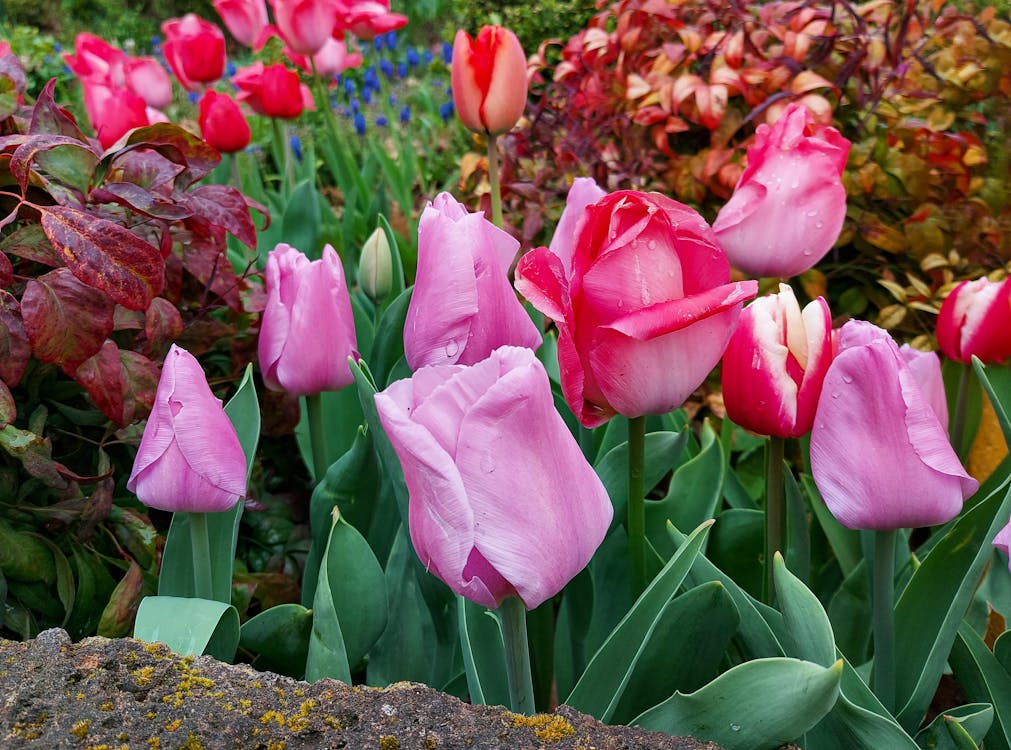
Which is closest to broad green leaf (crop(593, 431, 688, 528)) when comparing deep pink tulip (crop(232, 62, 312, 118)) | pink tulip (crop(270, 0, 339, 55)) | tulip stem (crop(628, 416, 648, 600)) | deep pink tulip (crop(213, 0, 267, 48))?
tulip stem (crop(628, 416, 648, 600))

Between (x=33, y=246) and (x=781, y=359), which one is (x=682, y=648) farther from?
(x=33, y=246)

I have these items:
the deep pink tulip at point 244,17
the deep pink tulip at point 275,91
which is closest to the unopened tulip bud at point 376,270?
the deep pink tulip at point 275,91

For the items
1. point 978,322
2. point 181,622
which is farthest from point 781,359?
point 181,622

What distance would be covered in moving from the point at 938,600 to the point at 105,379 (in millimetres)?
897

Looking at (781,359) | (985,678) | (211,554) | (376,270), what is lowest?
(985,678)

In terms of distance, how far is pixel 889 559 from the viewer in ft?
3.01

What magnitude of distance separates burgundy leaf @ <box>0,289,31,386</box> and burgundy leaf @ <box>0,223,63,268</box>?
0.11 metres

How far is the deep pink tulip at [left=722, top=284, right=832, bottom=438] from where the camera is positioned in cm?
87

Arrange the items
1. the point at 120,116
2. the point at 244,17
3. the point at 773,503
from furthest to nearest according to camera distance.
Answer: the point at 244,17, the point at 120,116, the point at 773,503

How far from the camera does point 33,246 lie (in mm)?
1164

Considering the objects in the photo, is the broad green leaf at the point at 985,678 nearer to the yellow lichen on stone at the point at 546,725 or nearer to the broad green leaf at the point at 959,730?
the broad green leaf at the point at 959,730

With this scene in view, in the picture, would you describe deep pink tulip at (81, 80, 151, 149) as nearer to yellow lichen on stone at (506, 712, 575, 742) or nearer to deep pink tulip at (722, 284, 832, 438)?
deep pink tulip at (722, 284, 832, 438)

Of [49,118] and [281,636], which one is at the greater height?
[49,118]

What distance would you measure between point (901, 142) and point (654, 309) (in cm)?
155
